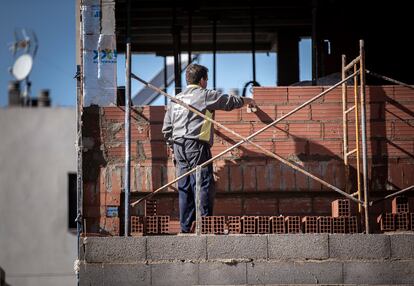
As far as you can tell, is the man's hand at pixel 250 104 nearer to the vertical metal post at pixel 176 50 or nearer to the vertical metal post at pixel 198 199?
the vertical metal post at pixel 198 199

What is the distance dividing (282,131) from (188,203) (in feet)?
4.62

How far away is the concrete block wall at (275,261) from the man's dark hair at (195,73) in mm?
1647

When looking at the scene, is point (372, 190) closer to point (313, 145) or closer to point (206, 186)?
point (313, 145)

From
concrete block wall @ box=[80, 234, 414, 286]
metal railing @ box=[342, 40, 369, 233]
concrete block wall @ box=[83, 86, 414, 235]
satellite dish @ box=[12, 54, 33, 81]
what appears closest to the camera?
concrete block wall @ box=[80, 234, 414, 286]

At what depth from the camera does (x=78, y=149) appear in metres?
9.91

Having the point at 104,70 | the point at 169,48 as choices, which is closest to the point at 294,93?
the point at 104,70

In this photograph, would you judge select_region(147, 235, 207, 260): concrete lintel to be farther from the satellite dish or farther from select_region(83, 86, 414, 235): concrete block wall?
the satellite dish

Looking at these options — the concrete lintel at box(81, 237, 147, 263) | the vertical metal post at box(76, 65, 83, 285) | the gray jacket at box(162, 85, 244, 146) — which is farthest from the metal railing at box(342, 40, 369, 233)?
the vertical metal post at box(76, 65, 83, 285)

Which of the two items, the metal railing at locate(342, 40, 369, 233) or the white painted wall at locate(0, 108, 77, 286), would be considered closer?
the metal railing at locate(342, 40, 369, 233)

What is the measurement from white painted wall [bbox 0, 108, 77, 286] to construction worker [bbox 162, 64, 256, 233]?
62.5ft

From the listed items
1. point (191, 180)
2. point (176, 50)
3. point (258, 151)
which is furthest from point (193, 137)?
point (176, 50)

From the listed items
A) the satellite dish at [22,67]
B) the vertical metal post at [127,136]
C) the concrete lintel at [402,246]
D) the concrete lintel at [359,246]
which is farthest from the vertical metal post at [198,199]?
the satellite dish at [22,67]

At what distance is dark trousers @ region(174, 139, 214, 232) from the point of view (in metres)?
9.05

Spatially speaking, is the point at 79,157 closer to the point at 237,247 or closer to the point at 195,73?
the point at 195,73
